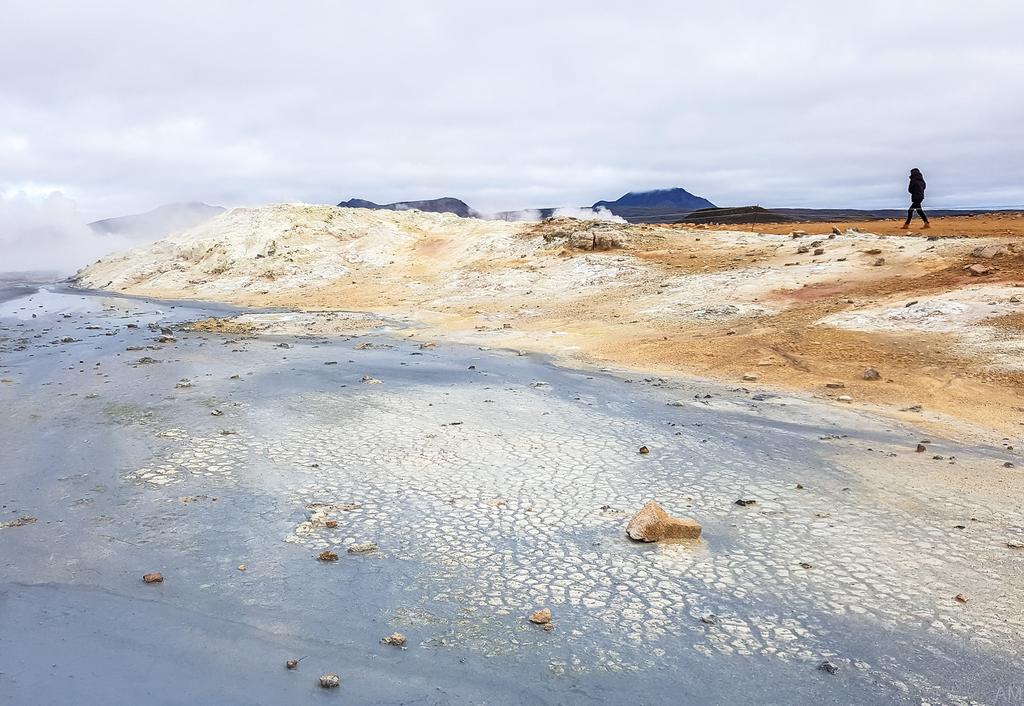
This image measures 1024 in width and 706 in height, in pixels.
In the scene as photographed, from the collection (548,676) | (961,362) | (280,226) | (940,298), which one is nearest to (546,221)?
(280,226)

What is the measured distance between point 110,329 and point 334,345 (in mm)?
6640

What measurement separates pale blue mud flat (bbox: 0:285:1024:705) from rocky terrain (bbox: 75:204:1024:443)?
1.98 metres

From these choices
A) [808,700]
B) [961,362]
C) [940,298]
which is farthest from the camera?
[940,298]

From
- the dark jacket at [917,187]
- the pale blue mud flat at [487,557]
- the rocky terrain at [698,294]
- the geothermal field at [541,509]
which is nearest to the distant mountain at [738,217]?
the rocky terrain at [698,294]

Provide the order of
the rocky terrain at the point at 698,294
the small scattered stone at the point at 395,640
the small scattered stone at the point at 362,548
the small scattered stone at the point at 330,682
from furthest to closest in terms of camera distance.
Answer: the rocky terrain at the point at 698,294
the small scattered stone at the point at 362,548
the small scattered stone at the point at 395,640
the small scattered stone at the point at 330,682

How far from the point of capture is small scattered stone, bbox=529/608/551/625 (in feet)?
13.4

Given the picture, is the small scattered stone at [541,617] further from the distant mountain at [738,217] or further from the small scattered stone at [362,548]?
the distant mountain at [738,217]

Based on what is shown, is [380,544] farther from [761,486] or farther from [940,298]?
[940,298]

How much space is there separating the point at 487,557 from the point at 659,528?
1.26m

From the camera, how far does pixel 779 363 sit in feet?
35.6

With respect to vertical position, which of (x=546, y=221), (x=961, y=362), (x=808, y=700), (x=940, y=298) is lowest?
(x=808, y=700)

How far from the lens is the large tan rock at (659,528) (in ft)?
16.4

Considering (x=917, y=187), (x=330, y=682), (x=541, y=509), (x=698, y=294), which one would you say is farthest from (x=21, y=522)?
(x=917, y=187)

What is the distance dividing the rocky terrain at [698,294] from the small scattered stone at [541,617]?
20.1ft
